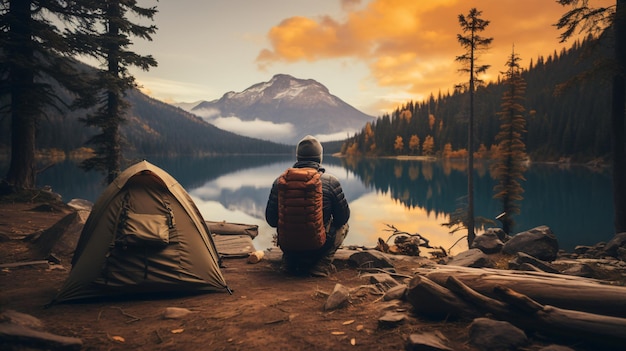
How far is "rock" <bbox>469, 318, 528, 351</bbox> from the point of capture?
143 inches

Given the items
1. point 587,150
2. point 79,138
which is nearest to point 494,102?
point 587,150

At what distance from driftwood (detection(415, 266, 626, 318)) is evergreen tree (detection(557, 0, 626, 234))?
36.1 feet

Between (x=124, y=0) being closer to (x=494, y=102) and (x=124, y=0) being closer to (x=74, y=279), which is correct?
(x=74, y=279)

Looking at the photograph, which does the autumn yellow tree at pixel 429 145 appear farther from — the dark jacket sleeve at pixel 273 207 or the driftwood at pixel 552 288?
the driftwood at pixel 552 288

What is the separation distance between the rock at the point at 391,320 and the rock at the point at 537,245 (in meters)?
7.90

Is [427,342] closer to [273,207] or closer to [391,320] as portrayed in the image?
[391,320]

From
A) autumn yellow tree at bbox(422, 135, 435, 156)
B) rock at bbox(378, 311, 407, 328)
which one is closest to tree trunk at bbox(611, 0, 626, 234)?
rock at bbox(378, 311, 407, 328)

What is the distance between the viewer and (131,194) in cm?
659

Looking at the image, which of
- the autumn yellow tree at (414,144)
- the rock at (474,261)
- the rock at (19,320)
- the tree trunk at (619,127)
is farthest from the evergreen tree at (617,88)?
the autumn yellow tree at (414,144)

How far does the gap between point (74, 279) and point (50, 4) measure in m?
15.8

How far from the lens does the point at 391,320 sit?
4.45 meters

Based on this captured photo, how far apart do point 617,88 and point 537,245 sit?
274 inches

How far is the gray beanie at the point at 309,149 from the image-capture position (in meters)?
7.47

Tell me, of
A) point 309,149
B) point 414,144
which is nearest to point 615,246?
point 309,149
